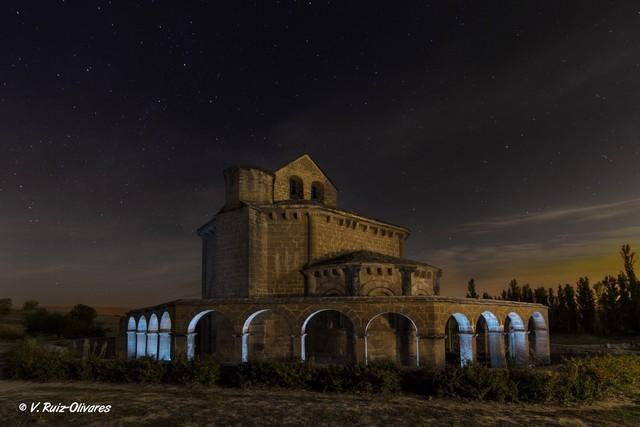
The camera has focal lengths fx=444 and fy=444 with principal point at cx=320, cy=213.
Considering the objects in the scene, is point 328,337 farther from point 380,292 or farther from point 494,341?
point 494,341

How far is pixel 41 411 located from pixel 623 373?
669 inches

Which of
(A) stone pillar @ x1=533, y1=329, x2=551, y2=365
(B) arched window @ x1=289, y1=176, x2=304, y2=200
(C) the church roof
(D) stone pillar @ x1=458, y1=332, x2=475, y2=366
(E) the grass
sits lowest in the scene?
(E) the grass

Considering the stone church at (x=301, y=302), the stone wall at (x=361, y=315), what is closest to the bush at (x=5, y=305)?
the stone church at (x=301, y=302)

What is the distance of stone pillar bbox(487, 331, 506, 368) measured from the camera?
62.0 ft

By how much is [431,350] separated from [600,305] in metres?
47.6

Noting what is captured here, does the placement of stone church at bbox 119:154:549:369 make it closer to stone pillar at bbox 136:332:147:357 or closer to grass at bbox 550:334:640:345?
stone pillar at bbox 136:332:147:357

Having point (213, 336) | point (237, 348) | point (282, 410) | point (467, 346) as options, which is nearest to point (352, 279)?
point (467, 346)

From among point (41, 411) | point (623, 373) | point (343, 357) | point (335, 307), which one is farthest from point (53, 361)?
point (623, 373)

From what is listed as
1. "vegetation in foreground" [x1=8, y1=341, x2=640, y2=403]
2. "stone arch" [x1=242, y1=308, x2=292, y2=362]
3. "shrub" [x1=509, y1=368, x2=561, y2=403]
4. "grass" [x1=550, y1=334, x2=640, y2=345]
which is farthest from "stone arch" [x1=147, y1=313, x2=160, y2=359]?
"grass" [x1=550, y1=334, x2=640, y2=345]

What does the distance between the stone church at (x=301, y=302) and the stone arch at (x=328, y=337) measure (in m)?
0.05

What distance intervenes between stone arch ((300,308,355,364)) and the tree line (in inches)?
1602

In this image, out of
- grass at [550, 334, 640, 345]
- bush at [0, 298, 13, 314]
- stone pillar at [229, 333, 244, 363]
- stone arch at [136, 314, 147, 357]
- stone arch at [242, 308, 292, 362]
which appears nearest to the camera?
stone pillar at [229, 333, 244, 363]

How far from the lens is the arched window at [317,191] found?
29.6m

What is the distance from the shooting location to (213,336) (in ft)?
78.1
